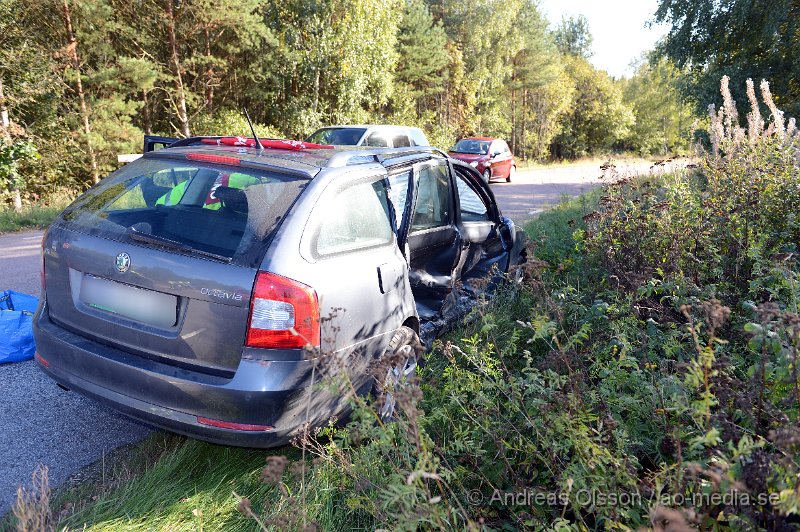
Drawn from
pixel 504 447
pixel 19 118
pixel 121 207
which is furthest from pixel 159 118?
pixel 504 447

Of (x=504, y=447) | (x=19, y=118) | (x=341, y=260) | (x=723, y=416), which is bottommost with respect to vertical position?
(x=504, y=447)

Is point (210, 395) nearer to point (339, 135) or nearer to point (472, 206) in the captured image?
point (472, 206)

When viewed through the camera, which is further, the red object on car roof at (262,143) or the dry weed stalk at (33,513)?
the red object on car roof at (262,143)

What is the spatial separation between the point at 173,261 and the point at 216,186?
54cm

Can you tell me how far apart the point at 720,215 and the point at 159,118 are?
21428 millimetres

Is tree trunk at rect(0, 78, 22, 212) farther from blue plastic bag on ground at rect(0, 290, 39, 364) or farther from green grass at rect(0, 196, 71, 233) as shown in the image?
blue plastic bag on ground at rect(0, 290, 39, 364)

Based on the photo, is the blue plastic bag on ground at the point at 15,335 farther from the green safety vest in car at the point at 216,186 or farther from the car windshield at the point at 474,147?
the car windshield at the point at 474,147

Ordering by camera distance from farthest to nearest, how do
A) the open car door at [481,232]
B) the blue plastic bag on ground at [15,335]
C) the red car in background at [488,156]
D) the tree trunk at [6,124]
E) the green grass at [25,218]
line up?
the red car in background at [488,156] → the tree trunk at [6,124] → the green grass at [25,218] → the open car door at [481,232] → the blue plastic bag on ground at [15,335]

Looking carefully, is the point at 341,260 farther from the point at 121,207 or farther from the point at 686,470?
the point at 686,470

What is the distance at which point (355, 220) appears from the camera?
10.9 ft

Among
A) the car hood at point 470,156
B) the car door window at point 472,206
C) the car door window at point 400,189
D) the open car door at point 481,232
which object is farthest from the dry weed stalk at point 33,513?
the car hood at point 470,156

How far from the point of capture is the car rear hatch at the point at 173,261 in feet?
8.87

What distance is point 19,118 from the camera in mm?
16453

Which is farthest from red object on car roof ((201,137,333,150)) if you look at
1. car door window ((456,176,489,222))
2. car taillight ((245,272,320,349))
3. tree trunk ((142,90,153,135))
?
tree trunk ((142,90,153,135))
